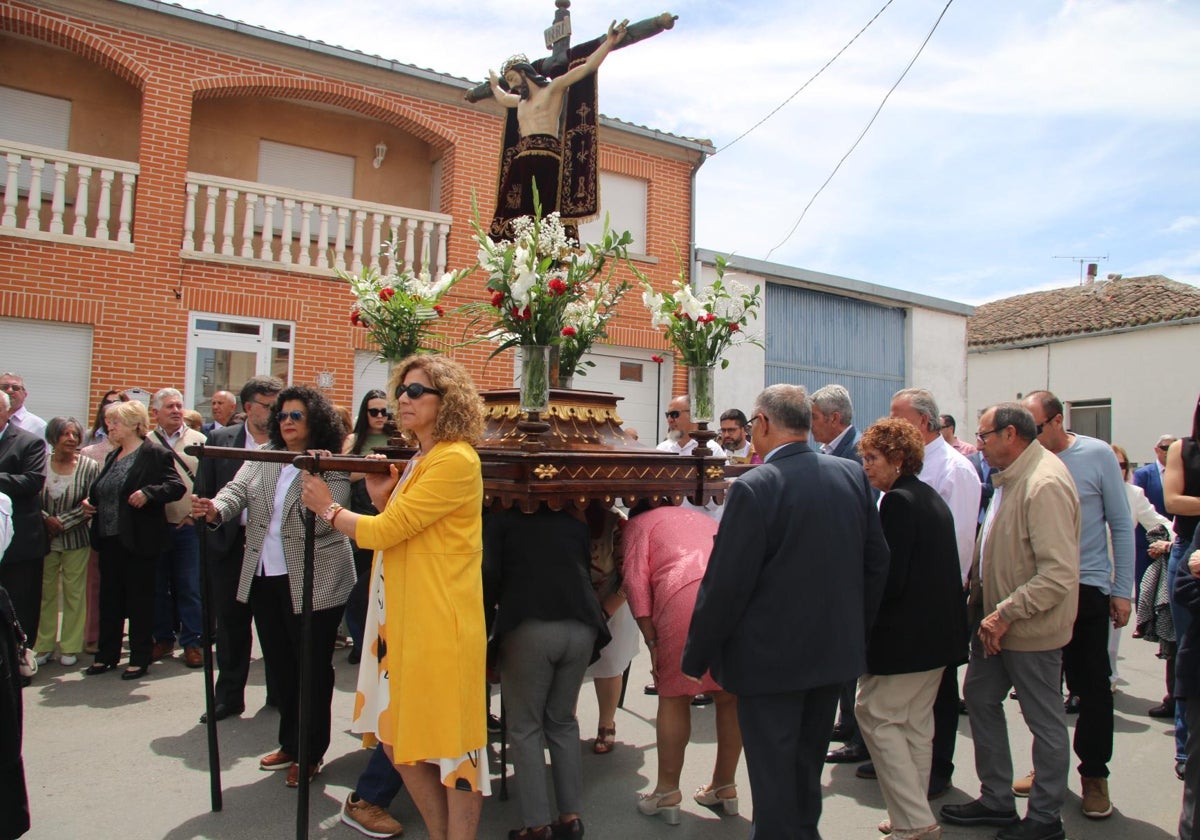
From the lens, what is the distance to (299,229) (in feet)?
41.3

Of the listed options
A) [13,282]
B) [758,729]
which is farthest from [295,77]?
[758,729]

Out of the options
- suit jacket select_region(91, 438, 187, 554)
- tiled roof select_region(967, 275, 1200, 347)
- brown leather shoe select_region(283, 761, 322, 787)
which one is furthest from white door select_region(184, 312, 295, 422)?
tiled roof select_region(967, 275, 1200, 347)

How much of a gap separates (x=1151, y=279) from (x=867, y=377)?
13301 millimetres

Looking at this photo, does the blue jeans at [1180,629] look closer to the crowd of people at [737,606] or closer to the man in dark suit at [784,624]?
the crowd of people at [737,606]

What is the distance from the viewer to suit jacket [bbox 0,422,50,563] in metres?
5.63

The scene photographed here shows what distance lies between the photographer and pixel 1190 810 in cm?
355

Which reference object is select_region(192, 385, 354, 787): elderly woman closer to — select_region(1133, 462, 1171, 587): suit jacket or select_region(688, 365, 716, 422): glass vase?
select_region(688, 365, 716, 422): glass vase

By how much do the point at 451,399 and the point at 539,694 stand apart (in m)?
1.36

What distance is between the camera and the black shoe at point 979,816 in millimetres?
4129

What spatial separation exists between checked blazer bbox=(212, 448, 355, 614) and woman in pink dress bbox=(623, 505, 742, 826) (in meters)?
1.53

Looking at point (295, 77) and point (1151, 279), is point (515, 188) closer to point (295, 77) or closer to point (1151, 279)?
point (295, 77)

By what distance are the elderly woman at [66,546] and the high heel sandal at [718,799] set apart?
5.08 metres

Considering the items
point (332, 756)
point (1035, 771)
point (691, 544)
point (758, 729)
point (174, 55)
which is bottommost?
point (332, 756)

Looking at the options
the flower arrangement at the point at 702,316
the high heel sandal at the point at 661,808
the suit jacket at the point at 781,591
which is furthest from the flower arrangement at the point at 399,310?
the high heel sandal at the point at 661,808
